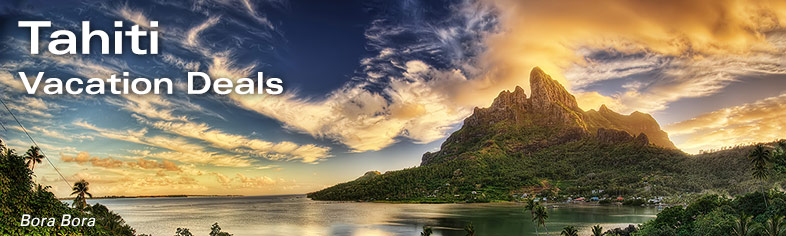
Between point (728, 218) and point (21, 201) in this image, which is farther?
point (728, 218)

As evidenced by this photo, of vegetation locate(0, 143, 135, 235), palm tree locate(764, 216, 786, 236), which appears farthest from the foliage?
vegetation locate(0, 143, 135, 235)

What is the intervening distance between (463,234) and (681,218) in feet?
140

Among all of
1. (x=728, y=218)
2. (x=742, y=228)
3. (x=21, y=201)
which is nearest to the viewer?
(x=21, y=201)

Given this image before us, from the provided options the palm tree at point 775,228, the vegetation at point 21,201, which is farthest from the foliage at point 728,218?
the vegetation at point 21,201

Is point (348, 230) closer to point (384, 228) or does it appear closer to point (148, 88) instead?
point (384, 228)

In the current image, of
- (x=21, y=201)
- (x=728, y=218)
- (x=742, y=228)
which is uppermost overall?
(x=21, y=201)

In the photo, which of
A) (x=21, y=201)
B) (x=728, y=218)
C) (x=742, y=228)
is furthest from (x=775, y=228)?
(x=21, y=201)

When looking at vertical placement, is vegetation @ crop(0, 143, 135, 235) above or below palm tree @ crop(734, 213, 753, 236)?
above

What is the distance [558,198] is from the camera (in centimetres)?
19475

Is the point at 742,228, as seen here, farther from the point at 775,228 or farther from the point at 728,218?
the point at 728,218

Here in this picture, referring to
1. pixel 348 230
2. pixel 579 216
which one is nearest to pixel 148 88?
pixel 348 230

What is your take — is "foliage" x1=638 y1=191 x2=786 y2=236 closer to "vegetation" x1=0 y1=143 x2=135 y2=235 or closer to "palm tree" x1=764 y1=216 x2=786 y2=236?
"palm tree" x1=764 y1=216 x2=786 y2=236

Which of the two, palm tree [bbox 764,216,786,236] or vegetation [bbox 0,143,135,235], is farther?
palm tree [bbox 764,216,786,236]

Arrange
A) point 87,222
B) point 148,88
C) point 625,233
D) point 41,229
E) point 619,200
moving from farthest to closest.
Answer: point 619,200
point 625,233
point 87,222
point 148,88
point 41,229
